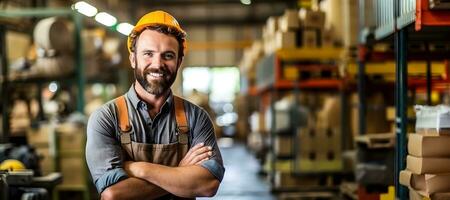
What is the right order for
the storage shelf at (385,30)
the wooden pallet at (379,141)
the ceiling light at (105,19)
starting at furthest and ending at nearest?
the ceiling light at (105,19), the wooden pallet at (379,141), the storage shelf at (385,30)

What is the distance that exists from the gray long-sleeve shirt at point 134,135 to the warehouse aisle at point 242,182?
603 cm

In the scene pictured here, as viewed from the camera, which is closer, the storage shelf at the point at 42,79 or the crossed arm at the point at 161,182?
the crossed arm at the point at 161,182

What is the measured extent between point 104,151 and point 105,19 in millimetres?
11296

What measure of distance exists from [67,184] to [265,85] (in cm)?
541

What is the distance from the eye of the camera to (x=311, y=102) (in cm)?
1300

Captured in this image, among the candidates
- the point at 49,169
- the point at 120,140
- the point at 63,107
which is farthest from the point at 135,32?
the point at 63,107

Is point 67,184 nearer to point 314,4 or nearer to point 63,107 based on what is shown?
point 63,107

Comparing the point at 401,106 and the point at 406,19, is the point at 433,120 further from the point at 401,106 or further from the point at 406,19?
the point at 406,19

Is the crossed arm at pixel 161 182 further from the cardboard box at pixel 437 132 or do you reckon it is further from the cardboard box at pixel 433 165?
the cardboard box at pixel 437 132

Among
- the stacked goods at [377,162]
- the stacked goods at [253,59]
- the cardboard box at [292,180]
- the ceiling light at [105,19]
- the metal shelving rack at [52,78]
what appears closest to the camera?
the stacked goods at [377,162]

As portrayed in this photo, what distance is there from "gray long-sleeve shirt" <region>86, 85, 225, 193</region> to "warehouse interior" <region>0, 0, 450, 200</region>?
1495 millimetres

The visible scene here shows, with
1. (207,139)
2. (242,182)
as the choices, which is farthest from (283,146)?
(207,139)

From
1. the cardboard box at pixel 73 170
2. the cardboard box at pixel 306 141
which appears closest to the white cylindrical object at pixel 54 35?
the cardboard box at pixel 73 170

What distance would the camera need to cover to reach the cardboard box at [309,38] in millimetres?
10398
